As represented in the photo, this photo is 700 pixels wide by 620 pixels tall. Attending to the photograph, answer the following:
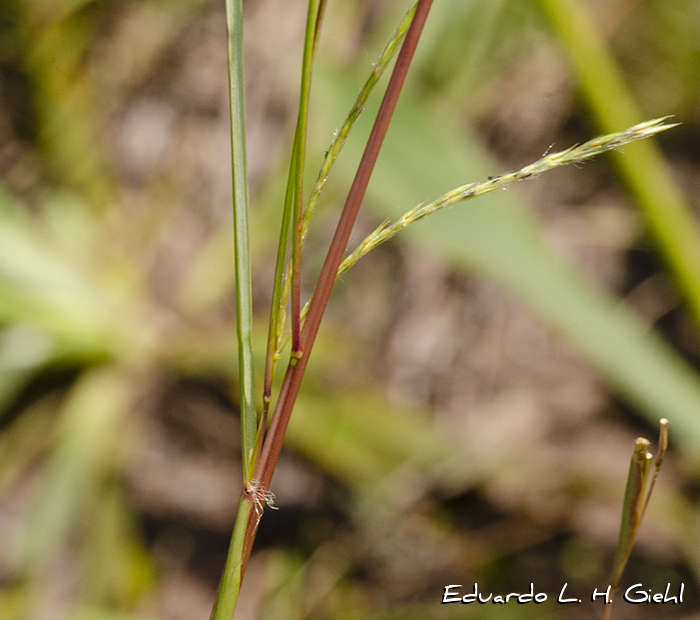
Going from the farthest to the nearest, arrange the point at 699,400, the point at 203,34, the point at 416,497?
the point at 203,34 → the point at 416,497 → the point at 699,400

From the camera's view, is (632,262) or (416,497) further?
(632,262)

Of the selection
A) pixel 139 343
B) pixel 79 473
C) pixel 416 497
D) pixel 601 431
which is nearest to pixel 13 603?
pixel 79 473

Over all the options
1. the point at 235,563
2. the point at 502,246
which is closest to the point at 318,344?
the point at 502,246

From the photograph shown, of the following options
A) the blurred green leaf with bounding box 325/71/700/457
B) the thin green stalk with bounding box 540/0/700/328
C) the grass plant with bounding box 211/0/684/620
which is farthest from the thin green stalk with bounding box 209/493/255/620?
the thin green stalk with bounding box 540/0/700/328

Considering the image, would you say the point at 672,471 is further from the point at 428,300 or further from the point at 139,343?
the point at 139,343

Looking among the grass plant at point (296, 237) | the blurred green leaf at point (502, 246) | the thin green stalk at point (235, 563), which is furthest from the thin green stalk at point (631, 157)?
the thin green stalk at point (235, 563)

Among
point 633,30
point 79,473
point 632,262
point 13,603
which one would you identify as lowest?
point 13,603

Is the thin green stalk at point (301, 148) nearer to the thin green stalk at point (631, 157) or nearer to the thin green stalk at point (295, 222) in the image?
the thin green stalk at point (295, 222)
